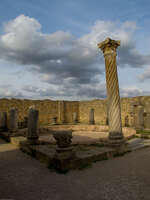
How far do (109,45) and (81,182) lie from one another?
194 inches

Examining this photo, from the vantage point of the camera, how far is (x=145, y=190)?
2820 mm

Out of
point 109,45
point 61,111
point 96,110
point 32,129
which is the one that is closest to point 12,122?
point 32,129

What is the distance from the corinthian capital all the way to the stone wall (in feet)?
25.9

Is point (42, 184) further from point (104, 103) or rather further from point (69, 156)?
point (104, 103)

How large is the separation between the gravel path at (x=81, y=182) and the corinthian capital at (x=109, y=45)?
408 cm

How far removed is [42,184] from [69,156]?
1022 millimetres

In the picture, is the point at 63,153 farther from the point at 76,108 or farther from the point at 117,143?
the point at 76,108

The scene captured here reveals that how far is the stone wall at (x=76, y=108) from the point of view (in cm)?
1398

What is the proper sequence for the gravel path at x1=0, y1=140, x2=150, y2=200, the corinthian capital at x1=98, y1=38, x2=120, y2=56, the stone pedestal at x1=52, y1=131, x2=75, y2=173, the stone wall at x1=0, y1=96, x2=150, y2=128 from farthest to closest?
the stone wall at x1=0, y1=96, x2=150, y2=128 → the corinthian capital at x1=98, y1=38, x2=120, y2=56 → the stone pedestal at x1=52, y1=131, x2=75, y2=173 → the gravel path at x1=0, y1=140, x2=150, y2=200

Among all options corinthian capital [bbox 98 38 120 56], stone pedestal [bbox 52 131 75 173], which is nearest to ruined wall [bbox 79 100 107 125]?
corinthian capital [bbox 98 38 120 56]

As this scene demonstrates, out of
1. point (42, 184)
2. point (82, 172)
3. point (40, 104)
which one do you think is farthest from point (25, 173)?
point (40, 104)

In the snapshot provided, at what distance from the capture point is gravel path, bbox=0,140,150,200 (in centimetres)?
274

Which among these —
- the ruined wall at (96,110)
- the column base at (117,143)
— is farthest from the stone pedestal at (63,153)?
the ruined wall at (96,110)

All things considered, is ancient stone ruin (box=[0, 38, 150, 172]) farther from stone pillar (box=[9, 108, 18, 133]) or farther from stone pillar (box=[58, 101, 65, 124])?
stone pillar (box=[58, 101, 65, 124])
